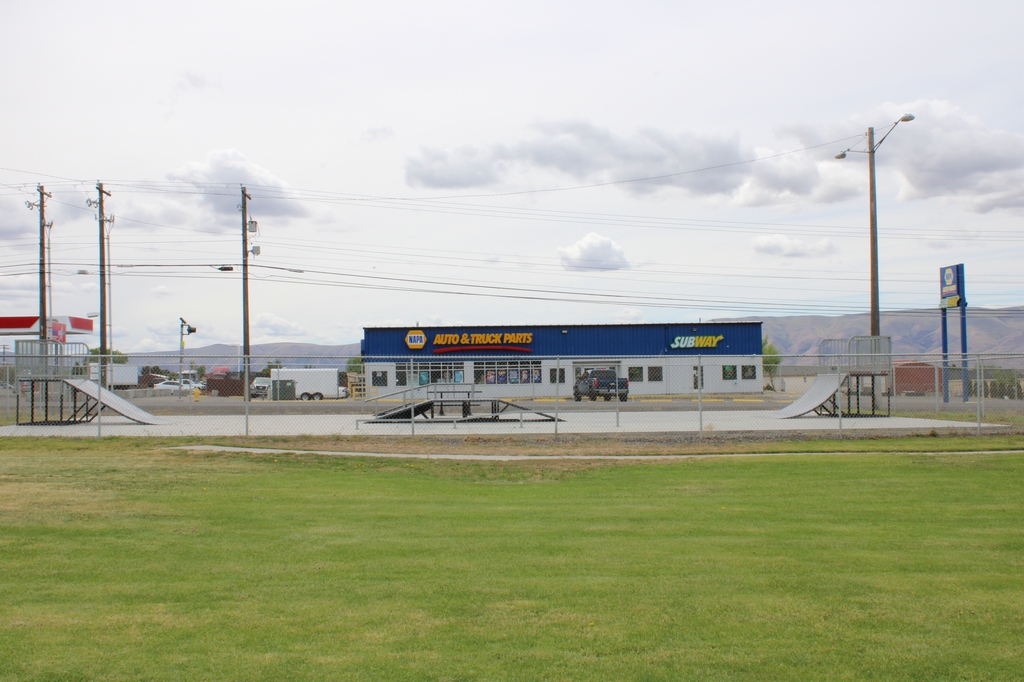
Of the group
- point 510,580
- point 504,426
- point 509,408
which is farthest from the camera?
point 509,408

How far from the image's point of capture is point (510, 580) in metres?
6.12

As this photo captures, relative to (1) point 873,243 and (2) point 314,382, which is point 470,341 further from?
(1) point 873,243

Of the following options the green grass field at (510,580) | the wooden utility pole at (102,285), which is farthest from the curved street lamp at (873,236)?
the wooden utility pole at (102,285)

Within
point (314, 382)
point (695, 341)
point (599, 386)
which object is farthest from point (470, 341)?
point (599, 386)

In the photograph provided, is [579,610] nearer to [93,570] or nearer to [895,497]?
[93,570]

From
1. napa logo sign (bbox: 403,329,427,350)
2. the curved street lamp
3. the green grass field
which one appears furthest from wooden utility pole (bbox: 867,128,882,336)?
napa logo sign (bbox: 403,329,427,350)

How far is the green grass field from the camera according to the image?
4.54 metres

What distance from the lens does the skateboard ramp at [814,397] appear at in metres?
24.8

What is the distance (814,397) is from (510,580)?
73.3ft

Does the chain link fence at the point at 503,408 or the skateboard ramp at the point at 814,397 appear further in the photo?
the skateboard ramp at the point at 814,397

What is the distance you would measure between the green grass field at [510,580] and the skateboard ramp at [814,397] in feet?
45.1

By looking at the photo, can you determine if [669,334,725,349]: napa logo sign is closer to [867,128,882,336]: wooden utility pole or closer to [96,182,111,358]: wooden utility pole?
[867,128,882,336]: wooden utility pole

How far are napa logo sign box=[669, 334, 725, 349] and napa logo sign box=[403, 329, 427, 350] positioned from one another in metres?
17.9

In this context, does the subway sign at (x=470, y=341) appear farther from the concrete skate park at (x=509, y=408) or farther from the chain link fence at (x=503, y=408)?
the chain link fence at (x=503, y=408)
